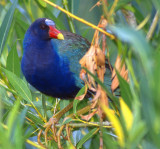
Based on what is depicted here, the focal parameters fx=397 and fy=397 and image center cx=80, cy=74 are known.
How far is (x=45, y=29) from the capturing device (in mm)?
2016

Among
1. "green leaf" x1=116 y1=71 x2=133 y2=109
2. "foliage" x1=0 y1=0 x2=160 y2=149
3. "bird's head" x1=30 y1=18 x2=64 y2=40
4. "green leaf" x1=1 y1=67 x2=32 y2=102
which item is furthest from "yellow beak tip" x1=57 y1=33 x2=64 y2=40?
"green leaf" x1=116 y1=71 x2=133 y2=109

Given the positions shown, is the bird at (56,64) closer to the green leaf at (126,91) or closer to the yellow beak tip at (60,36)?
the yellow beak tip at (60,36)

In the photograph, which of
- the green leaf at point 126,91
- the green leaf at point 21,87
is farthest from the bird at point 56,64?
the green leaf at point 126,91

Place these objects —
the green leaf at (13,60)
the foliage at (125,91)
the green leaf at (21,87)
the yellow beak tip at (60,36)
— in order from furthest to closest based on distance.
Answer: the yellow beak tip at (60,36) → the green leaf at (13,60) → the green leaf at (21,87) → the foliage at (125,91)

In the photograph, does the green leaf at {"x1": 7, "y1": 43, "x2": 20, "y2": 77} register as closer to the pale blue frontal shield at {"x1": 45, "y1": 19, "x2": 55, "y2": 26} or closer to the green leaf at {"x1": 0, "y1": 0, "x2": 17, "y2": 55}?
the green leaf at {"x1": 0, "y1": 0, "x2": 17, "y2": 55}

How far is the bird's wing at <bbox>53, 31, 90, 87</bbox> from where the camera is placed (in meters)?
1.93

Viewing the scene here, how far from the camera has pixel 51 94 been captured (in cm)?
194

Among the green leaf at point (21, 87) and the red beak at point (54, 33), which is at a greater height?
the red beak at point (54, 33)

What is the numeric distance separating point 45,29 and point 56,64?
0.21 meters

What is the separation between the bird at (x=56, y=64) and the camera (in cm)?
193

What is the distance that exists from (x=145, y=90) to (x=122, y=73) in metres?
0.37

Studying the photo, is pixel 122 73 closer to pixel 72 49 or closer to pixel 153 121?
pixel 153 121

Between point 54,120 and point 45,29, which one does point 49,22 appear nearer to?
point 45,29

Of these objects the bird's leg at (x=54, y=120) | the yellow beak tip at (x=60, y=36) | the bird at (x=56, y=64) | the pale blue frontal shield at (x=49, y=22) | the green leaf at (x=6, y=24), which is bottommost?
the bird's leg at (x=54, y=120)
